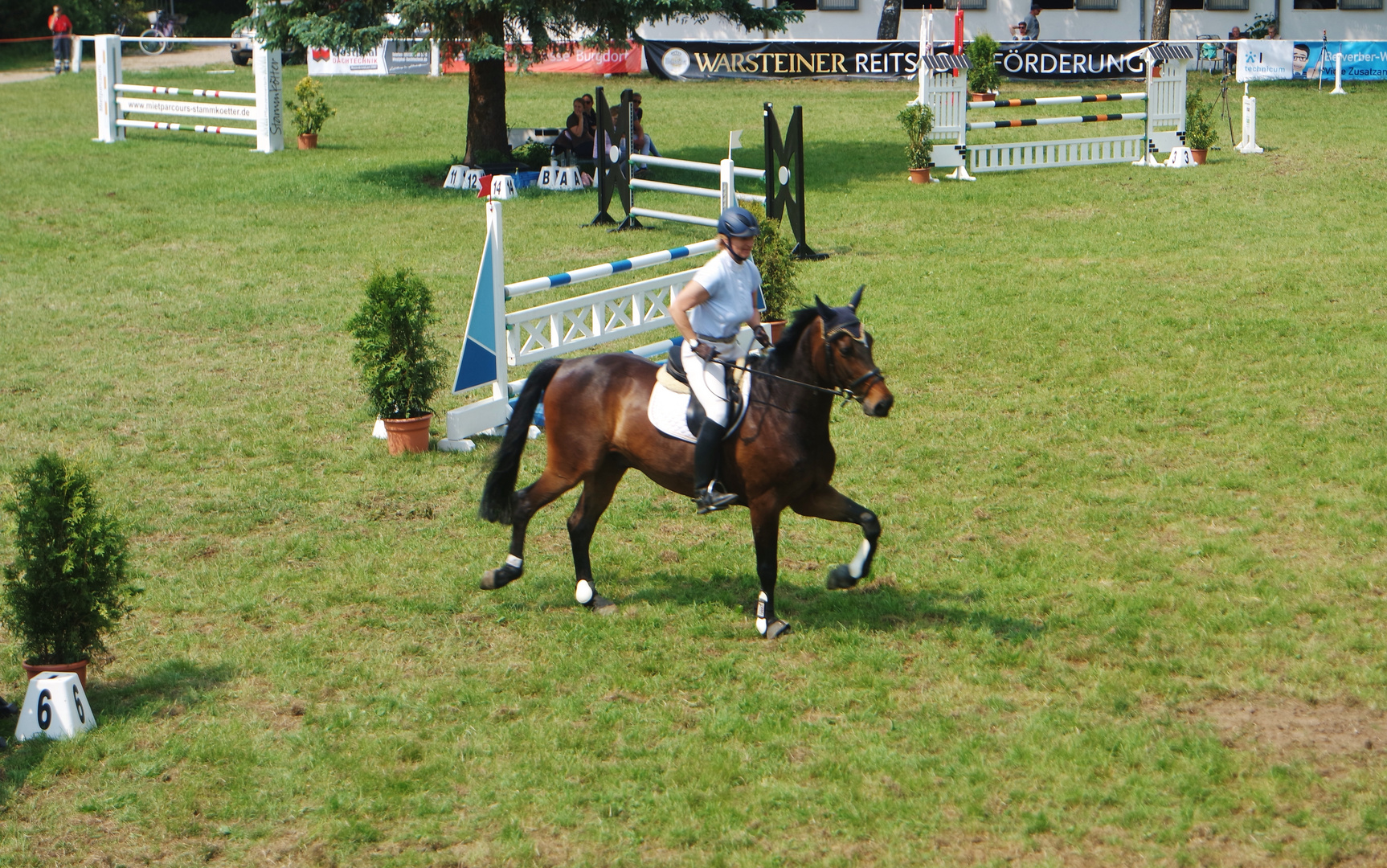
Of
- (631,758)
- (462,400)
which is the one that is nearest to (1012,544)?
(631,758)

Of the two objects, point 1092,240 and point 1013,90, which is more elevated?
point 1013,90

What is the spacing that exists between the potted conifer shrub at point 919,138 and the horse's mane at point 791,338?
15.3 meters

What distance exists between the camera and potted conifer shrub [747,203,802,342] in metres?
12.5

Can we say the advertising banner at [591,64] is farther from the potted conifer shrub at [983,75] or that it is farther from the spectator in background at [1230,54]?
the spectator in background at [1230,54]

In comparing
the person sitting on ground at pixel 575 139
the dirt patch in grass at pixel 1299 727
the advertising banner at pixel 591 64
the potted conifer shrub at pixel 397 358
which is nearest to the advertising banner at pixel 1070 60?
the advertising banner at pixel 591 64

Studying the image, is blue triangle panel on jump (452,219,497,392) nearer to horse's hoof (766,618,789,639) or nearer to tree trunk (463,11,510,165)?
horse's hoof (766,618,789,639)

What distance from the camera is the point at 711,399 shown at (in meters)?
6.75

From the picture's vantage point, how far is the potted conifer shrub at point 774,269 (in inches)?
492

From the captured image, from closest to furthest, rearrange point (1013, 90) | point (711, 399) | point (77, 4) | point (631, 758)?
1. point (631, 758)
2. point (711, 399)
3. point (1013, 90)
4. point (77, 4)

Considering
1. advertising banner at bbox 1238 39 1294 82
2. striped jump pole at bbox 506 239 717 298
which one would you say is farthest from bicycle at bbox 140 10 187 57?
striped jump pole at bbox 506 239 717 298

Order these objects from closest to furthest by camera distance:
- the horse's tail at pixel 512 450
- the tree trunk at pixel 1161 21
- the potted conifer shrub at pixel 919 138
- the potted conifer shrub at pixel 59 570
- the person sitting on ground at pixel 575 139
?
the potted conifer shrub at pixel 59 570 → the horse's tail at pixel 512 450 → the potted conifer shrub at pixel 919 138 → the person sitting on ground at pixel 575 139 → the tree trunk at pixel 1161 21

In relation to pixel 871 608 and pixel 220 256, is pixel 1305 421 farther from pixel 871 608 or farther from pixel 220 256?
pixel 220 256

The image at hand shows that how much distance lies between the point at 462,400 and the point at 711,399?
16.1 ft

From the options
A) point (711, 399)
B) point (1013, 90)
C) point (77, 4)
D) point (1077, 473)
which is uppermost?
point (77, 4)
